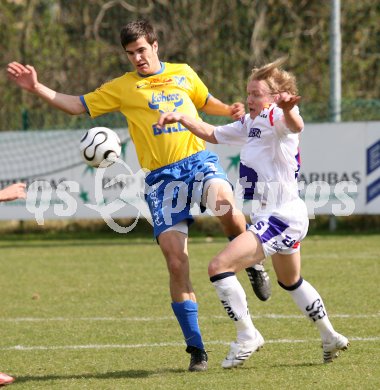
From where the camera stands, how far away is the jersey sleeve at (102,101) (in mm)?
7117

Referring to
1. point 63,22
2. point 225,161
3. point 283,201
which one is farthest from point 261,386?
point 63,22

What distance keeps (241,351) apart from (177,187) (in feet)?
4.07

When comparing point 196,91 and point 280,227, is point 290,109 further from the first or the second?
point 196,91

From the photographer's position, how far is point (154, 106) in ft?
22.8

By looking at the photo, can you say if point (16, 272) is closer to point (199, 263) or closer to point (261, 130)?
point (199, 263)

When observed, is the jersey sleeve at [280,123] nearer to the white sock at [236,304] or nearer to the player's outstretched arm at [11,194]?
the white sock at [236,304]

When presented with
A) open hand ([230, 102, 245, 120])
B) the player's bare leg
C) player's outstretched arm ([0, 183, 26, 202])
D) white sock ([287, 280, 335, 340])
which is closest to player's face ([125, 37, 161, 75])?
open hand ([230, 102, 245, 120])

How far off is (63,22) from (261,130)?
14.5 m

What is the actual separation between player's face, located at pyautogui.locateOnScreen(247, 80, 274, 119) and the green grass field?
5.28 ft

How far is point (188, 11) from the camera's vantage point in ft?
63.8

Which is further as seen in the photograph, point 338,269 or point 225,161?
point 225,161

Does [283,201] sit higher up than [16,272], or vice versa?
[283,201]

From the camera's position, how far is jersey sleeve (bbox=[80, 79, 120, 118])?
7117mm

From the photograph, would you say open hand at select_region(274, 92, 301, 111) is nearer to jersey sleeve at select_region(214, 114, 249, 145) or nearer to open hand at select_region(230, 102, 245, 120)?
jersey sleeve at select_region(214, 114, 249, 145)
